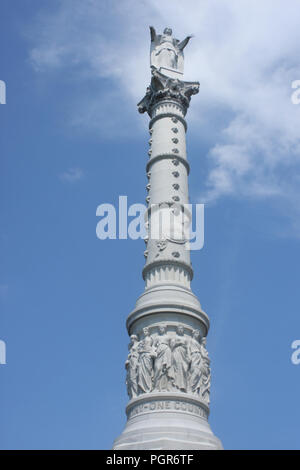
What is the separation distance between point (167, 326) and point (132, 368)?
180 centimetres

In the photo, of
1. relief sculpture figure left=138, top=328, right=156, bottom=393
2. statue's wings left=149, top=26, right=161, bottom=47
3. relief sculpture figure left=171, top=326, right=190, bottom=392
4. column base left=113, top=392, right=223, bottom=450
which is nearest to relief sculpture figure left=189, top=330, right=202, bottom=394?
relief sculpture figure left=171, top=326, right=190, bottom=392

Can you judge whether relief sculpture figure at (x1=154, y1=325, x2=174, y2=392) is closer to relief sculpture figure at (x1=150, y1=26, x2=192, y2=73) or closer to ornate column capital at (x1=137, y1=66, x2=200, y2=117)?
ornate column capital at (x1=137, y1=66, x2=200, y2=117)

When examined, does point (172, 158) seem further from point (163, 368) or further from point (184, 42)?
point (163, 368)

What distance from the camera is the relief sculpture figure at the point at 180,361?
1906cm

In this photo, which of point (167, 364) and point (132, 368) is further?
point (132, 368)

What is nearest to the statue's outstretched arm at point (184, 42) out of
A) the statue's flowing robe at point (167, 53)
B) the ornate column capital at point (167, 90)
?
the statue's flowing robe at point (167, 53)

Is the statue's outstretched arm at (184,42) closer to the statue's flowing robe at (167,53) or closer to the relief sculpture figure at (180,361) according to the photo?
the statue's flowing robe at (167,53)

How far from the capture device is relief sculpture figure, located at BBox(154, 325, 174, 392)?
19.0 metres

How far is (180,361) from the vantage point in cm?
1931

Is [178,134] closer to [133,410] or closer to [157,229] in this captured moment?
[157,229]

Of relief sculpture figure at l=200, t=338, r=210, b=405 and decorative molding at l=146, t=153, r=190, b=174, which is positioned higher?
decorative molding at l=146, t=153, r=190, b=174

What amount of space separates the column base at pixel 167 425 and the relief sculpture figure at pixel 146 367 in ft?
1.12

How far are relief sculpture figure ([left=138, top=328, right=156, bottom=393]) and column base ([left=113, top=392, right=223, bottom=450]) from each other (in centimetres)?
34

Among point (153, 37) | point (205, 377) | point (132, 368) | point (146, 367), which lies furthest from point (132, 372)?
point (153, 37)
